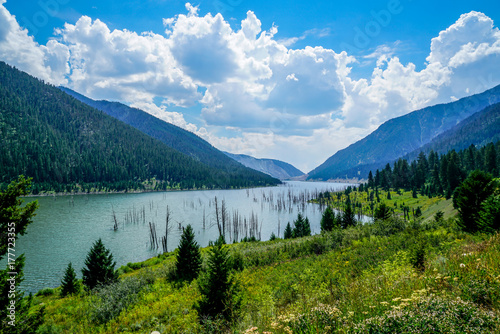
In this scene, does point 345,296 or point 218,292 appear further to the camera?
point 218,292

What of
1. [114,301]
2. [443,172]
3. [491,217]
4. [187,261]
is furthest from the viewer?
[443,172]

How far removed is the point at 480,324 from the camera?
13.3 ft

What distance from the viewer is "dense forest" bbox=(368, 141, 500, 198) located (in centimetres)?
8042

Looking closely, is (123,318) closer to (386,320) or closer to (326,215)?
(386,320)

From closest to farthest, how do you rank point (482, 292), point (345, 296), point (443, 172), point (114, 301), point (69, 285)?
point (482, 292), point (345, 296), point (114, 301), point (69, 285), point (443, 172)

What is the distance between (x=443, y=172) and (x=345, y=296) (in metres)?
111

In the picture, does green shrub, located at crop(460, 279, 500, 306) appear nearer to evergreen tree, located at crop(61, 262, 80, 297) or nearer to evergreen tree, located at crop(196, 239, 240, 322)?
evergreen tree, located at crop(196, 239, 240, 322)

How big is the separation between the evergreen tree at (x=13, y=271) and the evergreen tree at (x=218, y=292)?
788cm

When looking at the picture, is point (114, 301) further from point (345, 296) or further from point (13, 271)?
point (345, 296)

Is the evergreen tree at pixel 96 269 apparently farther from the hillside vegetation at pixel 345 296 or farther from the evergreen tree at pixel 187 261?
the evergreen tree at pixel 187 261

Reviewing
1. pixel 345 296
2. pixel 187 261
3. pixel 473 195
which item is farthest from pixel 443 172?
pixel 345 296

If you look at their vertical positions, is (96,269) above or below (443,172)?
below

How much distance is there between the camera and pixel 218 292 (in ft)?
37.8

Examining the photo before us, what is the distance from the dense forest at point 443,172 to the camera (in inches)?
3166
